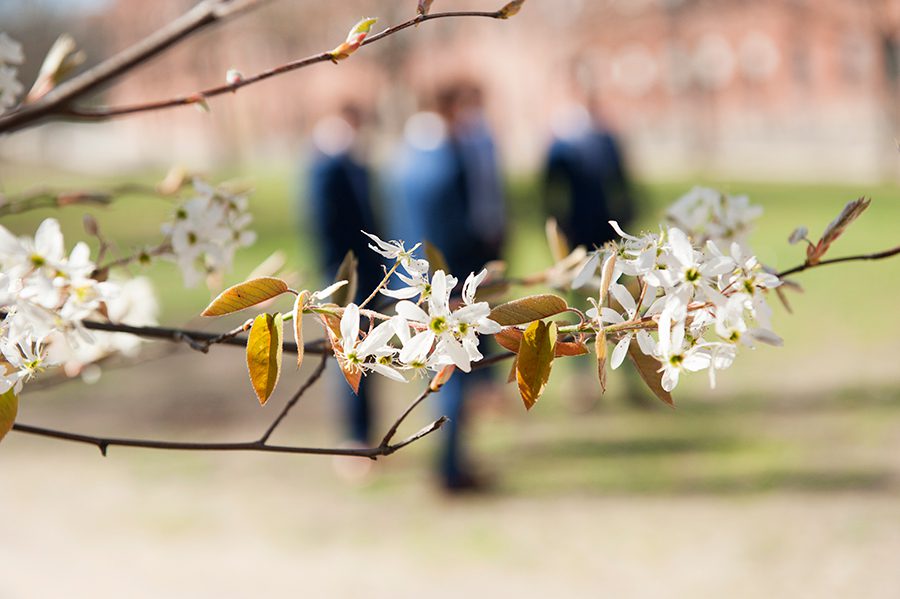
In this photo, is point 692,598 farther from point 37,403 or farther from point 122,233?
point 122,233

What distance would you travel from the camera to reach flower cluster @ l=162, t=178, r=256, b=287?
125cm

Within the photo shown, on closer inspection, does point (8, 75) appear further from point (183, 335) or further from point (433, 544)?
point (433, 544)

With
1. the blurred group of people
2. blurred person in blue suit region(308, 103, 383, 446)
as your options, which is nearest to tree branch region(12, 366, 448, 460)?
the blurred group of people

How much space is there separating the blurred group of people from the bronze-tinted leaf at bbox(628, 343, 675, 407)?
2942mm

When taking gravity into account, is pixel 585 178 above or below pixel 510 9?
below

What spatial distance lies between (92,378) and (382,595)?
7.28 ft

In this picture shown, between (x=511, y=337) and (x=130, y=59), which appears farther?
(x=130, y=59)

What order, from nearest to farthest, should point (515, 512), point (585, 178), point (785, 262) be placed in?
point (515, 512)
point (585, 178)
point (785, 262)

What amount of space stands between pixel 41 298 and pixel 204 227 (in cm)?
43

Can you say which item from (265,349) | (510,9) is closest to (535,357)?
(265,349)

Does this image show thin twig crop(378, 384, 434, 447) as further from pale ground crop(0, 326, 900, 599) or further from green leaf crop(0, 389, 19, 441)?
pale ground crop(0, 326, 900, 599)

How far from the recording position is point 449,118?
4328 millimetres

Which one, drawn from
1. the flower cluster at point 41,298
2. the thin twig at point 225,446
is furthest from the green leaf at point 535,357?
the flower cluster at point 41,298

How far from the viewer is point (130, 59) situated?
4.22 feet
